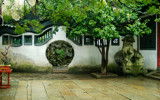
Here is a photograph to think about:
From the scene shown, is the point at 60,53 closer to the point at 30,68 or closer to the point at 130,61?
the point at 30,68

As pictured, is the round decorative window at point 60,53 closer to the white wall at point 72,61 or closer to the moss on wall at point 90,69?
the white wall at point 72,61

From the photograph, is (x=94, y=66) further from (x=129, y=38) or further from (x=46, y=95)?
(x=46, y=95)

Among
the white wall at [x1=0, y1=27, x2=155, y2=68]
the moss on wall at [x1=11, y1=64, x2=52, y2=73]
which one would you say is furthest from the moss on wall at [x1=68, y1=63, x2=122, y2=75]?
→ the moss on wall at [x1=11, y1=64, x2=52, y2=73]

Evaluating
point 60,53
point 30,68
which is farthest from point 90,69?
point 30,68

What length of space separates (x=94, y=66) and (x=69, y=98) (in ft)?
22.0

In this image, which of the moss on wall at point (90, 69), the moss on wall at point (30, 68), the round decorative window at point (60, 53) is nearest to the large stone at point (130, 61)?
the moss on wall at point (90, 69)

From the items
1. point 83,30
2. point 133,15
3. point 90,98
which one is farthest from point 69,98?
point 133,15

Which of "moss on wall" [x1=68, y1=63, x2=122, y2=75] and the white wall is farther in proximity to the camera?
"moss on wall" [x1=68, y1=63, x2=122, y2=75]

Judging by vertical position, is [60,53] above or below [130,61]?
above

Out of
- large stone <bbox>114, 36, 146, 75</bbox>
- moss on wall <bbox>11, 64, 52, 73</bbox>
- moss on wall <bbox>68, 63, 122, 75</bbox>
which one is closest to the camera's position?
large stone <bbox>114, 36, 146, 75</bbox>

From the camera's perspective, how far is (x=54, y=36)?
478 inches

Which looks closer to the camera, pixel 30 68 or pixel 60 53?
pixel 30 68

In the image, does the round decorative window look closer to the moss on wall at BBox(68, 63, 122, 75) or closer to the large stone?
the moss on wall at BBox(68, 63, 122, 75)

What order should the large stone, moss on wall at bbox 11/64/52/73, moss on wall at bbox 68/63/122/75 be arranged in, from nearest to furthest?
the large stone → moss on wall at bbox 11/64/52/73 → moss on wall at bbox 68/63/122/75
